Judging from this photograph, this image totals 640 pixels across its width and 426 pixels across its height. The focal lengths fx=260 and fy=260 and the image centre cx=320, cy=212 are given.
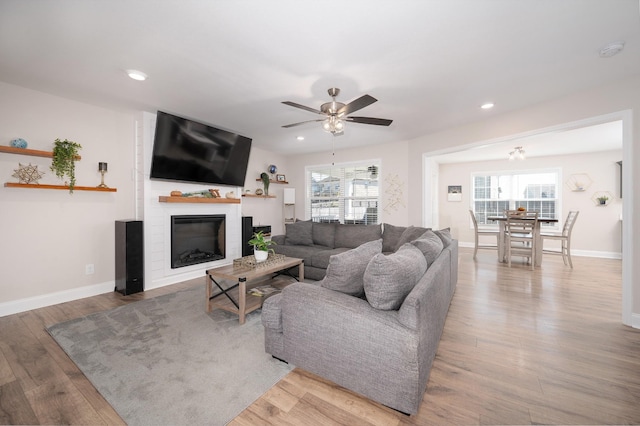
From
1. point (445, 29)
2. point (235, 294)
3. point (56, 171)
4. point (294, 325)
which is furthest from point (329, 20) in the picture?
point (56, 171)

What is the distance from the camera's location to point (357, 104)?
2.51m

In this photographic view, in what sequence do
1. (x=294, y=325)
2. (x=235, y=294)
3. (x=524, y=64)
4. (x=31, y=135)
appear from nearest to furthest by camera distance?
(x=294, y=325) < (x=524, y=64) < (x=31, y=135) < (x=235, y=294)

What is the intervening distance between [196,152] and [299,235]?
214 centimetres

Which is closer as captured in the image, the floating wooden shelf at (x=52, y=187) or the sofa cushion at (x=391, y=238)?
the floating wooden shelf at (x=52, y=187)

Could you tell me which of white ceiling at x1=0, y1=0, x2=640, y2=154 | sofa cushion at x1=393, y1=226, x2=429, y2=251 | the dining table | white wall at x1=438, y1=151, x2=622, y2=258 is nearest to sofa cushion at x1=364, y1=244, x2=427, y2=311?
white ceiling at x1=0, y1=0, x2=640, y2=154

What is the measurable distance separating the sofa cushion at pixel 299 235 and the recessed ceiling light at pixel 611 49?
13.0 ft

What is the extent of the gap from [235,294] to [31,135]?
9.70ft

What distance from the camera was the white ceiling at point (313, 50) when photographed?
5.76 ft

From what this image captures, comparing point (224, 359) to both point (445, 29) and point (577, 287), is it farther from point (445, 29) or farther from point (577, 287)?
point (577, 287)

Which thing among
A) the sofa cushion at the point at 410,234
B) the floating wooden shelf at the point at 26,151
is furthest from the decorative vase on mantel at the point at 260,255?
the floating wooden shelf at the point at 26,151

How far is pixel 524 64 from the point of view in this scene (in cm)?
242

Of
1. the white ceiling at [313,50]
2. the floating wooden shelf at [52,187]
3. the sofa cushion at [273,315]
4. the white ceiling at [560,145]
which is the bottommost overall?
the sofa cushion at [273,315]

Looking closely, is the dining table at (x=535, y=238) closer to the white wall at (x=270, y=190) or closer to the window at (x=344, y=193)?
the window at (x=344, y=193)

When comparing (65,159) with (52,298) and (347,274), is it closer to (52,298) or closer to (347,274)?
(52,298)
